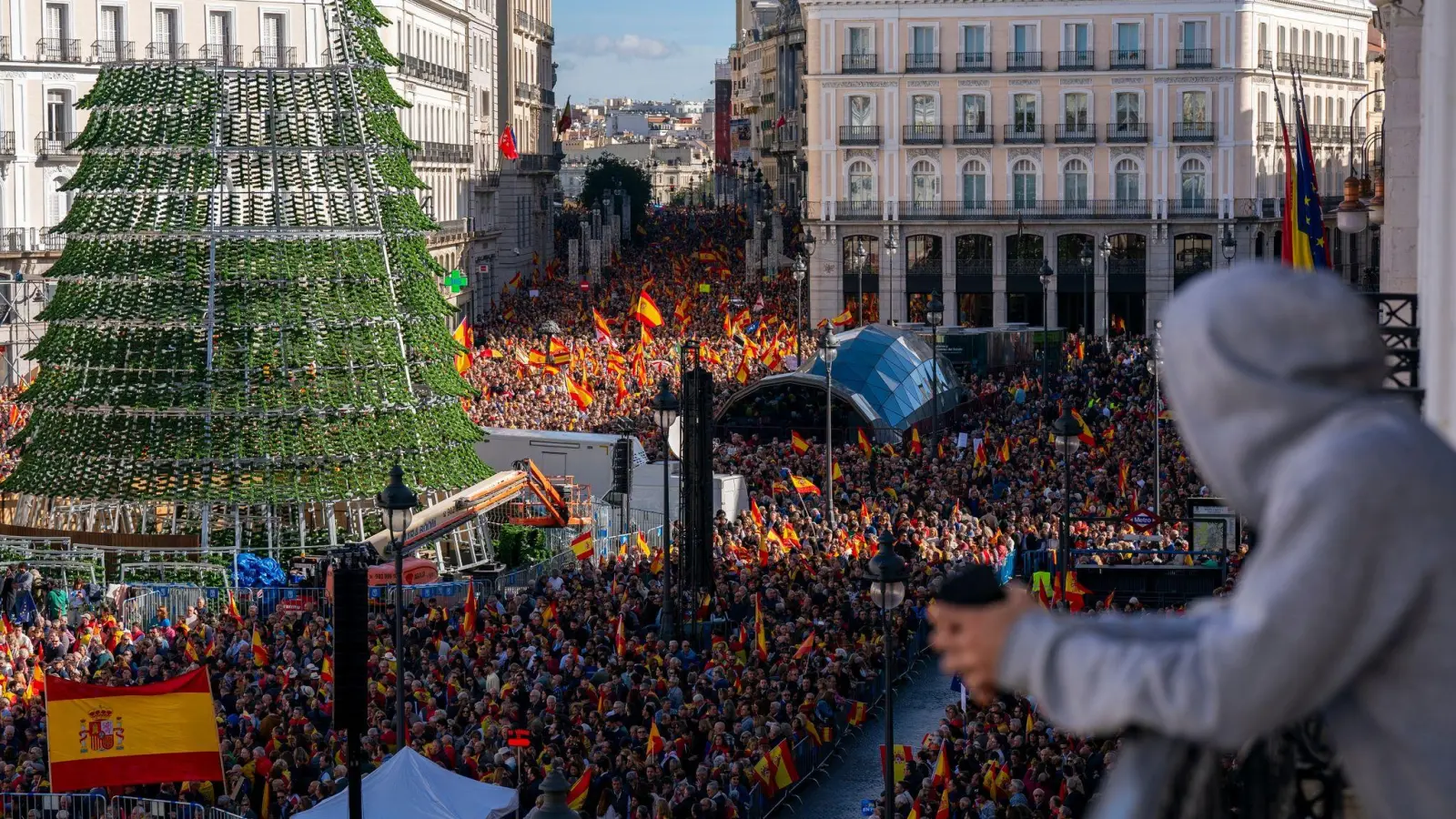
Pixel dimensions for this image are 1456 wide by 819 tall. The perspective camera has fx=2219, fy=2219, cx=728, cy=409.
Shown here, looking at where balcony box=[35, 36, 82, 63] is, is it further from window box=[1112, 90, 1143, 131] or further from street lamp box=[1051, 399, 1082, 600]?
street lamp box=[1051, 399, 1082, 600]

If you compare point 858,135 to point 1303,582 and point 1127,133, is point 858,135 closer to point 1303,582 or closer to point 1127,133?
point 1127,133

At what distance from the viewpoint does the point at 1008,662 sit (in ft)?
9.01

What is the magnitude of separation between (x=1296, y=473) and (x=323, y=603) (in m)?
27.0

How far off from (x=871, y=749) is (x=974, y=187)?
2167 inches

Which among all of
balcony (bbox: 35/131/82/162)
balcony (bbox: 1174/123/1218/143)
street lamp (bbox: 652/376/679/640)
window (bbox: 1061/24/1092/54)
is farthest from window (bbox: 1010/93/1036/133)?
street lamp (bbox: 652/376/679/640)

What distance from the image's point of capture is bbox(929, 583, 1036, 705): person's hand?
2.77m

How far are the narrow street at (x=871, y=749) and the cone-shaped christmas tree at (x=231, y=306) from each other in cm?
1052

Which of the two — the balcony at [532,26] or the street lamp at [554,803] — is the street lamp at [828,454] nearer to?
→ the street lamp at [554,803]

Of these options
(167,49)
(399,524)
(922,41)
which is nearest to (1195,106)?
(922,41)

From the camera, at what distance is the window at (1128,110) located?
7662 cm

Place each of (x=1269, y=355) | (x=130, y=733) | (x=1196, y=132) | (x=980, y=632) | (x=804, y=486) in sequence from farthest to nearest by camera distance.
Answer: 1. (x=1196, y=132)
2. (x=804, y=486)
3. (x=130, y=733)
4. (x=980, y=632)
5. (x=1269, y=355)

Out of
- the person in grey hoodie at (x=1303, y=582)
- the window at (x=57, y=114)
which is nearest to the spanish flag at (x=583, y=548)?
the person in grey hoodie at (x=1303, y=582)

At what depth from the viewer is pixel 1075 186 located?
76.7m

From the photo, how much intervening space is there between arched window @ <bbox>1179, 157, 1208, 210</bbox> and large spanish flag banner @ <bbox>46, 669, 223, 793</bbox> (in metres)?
62.8
